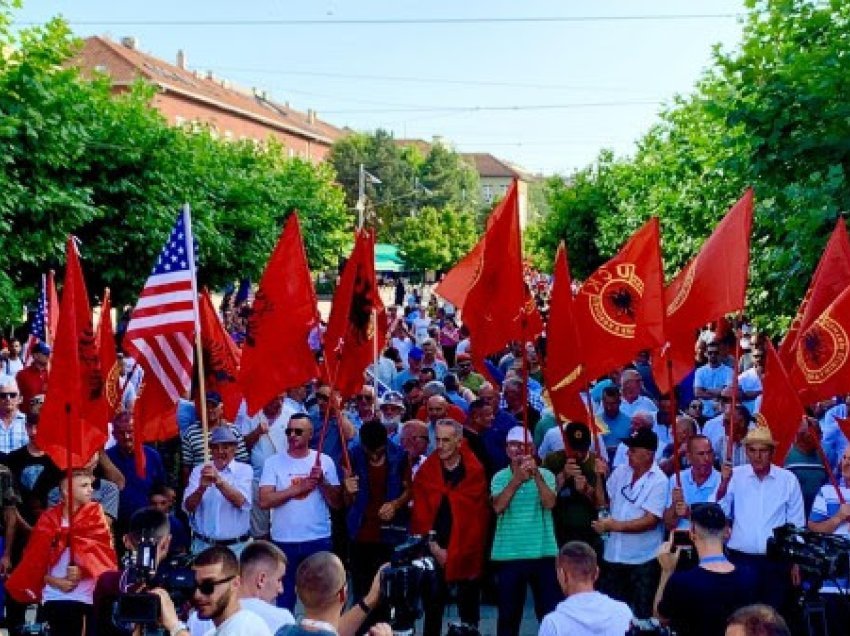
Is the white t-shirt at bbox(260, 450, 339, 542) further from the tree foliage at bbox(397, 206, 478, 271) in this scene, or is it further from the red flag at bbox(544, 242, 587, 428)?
the tree foliage at bbox(397, 206, 478, 271)

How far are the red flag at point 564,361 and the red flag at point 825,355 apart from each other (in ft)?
4.87

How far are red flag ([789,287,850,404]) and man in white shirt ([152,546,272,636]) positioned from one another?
4861 millimetres

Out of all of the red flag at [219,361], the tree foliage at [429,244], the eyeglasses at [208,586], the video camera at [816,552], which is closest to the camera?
the eyeglasses at [208,586]

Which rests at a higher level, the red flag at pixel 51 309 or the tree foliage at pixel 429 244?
the tree foliage at pixel 429 244

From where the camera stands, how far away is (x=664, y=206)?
2453cm

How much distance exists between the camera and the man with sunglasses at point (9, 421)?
→ 33.9ft

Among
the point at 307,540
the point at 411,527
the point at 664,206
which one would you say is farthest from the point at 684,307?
the point at 664,206

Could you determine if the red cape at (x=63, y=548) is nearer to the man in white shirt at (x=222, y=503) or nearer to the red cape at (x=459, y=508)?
the man in white shirt at (x=222, y=503)

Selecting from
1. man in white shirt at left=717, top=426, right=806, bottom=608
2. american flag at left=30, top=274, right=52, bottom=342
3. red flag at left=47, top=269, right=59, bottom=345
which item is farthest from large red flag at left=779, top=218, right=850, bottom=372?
american flag at left=30, top=274, right=52, bottom=342

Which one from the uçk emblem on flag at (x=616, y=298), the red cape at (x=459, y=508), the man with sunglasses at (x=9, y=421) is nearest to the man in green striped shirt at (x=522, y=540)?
the red cape at (x=459, y=508)

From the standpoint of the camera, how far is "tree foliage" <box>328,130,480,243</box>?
324 ft

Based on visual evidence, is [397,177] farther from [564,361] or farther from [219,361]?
[564,361]

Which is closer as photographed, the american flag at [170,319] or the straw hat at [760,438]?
the straw hat at [760,438]

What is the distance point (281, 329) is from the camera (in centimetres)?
955
